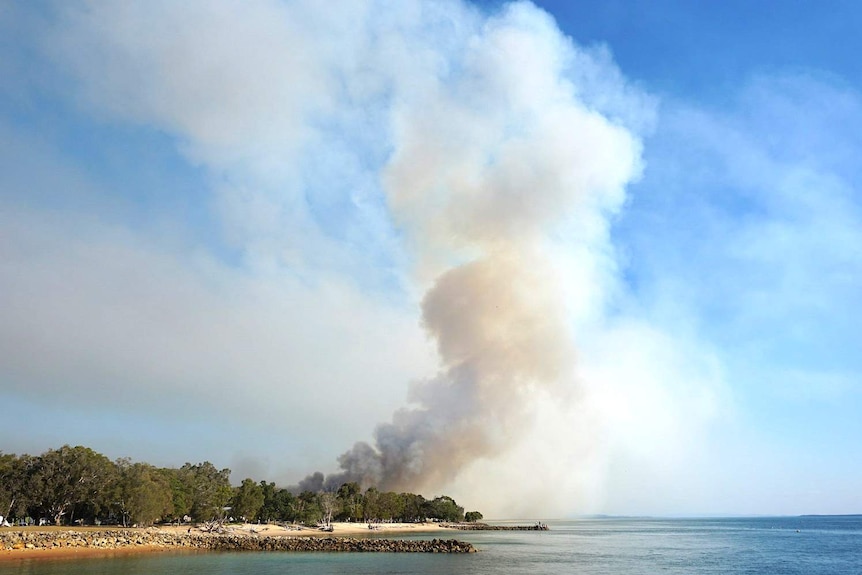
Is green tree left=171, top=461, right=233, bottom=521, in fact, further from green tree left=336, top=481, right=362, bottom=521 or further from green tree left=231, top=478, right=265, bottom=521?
green tree left=336, top=481, right=362, bottom=521

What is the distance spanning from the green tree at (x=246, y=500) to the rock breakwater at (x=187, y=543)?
24556 mm

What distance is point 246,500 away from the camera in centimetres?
12306

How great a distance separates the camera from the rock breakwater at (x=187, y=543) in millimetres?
69562

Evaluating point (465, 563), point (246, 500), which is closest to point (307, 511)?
point (246, 500)

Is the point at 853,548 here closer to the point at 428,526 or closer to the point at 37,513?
the point at 428,526

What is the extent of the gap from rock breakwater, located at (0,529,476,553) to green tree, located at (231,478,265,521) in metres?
24.6

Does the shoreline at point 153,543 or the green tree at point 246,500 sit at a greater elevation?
the green tree at point 246,500

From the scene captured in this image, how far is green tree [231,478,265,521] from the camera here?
123 meters

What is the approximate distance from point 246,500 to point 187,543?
3876 cm

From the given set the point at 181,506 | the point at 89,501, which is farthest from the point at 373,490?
the point at 89,501

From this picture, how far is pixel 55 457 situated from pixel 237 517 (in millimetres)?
44254

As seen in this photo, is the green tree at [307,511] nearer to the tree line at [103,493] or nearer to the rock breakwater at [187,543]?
the tree line at [103,493]

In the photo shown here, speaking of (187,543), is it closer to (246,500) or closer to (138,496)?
(138,496)

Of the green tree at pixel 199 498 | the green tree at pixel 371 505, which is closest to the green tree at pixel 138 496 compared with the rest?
the green tree at pixel 199 498
